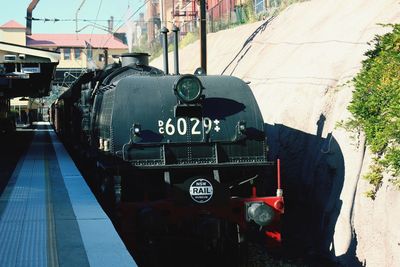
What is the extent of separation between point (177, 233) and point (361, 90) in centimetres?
424

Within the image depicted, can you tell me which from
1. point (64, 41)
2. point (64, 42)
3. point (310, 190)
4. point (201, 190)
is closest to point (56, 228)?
point (201, 190)

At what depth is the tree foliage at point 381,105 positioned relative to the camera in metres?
9.05

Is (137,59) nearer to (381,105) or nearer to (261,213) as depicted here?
(381,105)

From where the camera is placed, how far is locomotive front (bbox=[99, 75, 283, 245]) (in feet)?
27.7

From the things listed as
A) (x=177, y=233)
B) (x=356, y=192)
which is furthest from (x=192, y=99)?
(x=356, y=192)

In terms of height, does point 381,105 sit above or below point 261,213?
above

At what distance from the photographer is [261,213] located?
323 inches

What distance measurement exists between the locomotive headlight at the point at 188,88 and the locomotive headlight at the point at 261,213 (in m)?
1.76

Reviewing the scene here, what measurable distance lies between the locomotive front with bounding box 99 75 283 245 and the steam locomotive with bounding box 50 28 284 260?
14 mm

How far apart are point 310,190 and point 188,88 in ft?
13.0

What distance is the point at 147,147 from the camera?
28.3 feet

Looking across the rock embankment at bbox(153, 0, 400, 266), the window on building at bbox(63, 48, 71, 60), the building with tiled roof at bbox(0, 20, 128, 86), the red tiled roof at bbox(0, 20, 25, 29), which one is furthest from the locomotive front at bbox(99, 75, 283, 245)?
the red tiled roof at bbox(0, 20, 25, 29)

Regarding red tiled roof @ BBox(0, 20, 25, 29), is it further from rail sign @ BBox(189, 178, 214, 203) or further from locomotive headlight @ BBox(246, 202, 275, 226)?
locomotive headlight @ BBox(246, 202, 275, 226)

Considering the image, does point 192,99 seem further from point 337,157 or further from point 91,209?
point 337,157
